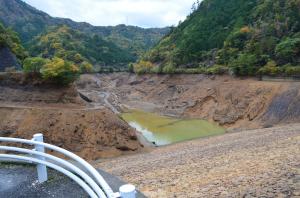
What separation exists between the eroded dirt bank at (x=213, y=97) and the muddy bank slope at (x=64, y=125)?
50.8 feet

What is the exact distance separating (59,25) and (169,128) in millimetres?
86343

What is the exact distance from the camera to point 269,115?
38406 mm

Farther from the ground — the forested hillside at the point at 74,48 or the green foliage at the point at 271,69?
the forested hillside at the point at 74,48

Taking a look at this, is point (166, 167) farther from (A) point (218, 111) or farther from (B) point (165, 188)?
(A) point (218, 111)

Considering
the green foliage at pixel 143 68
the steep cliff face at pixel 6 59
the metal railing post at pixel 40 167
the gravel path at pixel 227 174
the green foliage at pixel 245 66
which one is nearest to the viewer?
the metal railing post at pixel 40 167

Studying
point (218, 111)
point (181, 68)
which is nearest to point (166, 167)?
point (218, 111)

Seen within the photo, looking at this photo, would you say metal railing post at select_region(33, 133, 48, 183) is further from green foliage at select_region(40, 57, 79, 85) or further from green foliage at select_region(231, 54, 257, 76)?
green foliage at select_region(231, 54, 257, 76)

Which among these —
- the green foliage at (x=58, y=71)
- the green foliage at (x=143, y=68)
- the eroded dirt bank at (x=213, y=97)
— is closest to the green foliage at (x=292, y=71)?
the eroded dirt bank at (x=213, y=97)

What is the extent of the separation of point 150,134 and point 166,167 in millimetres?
23177

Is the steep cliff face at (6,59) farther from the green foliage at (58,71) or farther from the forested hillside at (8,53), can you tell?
the green foliage at (58,71)

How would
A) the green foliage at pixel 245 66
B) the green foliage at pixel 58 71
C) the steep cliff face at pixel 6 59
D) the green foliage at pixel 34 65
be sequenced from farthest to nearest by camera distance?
the green foliage at pixel 245 66 → the steep cliff face at pixel 6 59 → the green foliage at pixel 34 65 → the green foliage at pixel 58 71

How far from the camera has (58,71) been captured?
33.6m

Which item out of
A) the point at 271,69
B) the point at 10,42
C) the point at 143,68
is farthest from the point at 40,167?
the point at 143,68

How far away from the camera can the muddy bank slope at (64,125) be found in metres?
27.2
